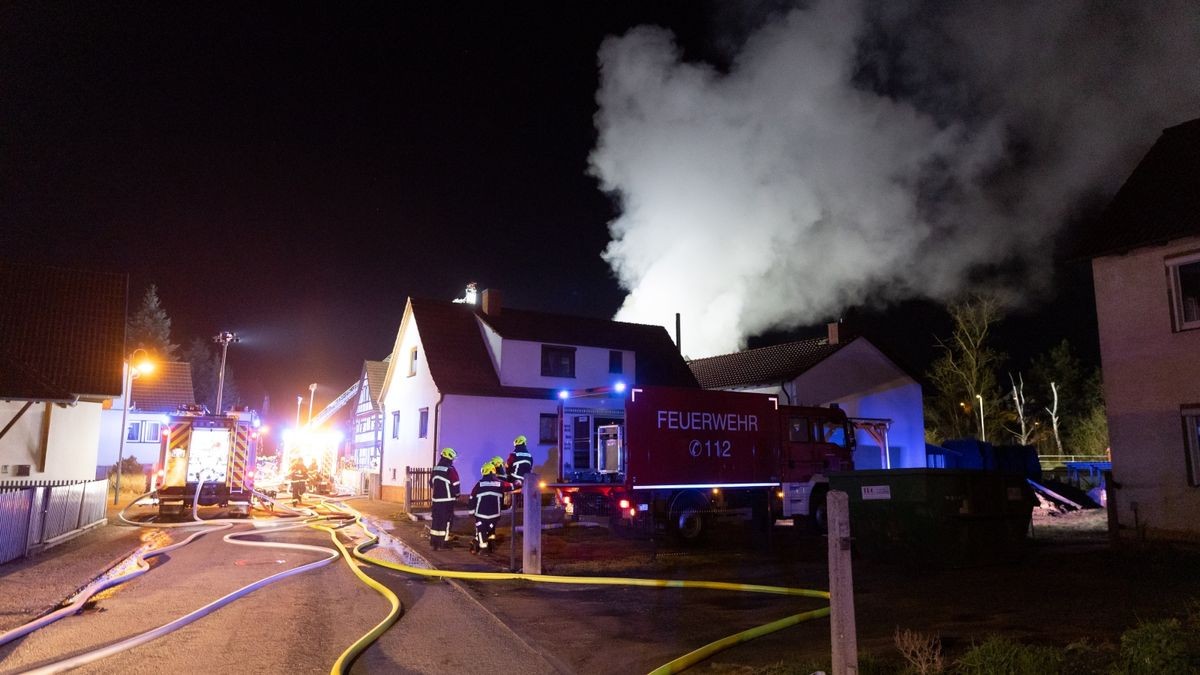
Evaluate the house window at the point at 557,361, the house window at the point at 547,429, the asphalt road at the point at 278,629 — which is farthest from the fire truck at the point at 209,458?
the asphalt road at the point at 278,629

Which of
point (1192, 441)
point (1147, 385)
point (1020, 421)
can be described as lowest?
point (1192, 441)

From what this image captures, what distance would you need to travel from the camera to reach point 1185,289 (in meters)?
13.3

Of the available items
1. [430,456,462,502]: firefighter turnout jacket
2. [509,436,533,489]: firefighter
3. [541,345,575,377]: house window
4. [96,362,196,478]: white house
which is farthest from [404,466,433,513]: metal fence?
[96,362,196,478]: white house

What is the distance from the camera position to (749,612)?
7.98 m

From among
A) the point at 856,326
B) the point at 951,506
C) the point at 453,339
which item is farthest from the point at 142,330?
the point at 951,506

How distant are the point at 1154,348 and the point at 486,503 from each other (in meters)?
11.8

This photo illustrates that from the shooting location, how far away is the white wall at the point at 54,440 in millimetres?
17703

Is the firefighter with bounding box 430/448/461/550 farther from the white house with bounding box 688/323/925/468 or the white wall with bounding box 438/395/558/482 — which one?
the white house with bounding box 688/323/925/468

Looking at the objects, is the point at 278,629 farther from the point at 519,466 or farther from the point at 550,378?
the point at 550,378

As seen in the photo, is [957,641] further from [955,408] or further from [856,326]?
[955,408]

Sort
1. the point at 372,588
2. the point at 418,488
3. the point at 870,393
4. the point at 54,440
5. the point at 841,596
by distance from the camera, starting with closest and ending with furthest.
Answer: the point at 841,596 < the point at 372,588 < the point at 54,440 < the point at 418,488 < the point at 870,393

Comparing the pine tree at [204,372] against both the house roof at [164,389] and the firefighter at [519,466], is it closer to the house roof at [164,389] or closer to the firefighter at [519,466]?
the house roof at [164,389]

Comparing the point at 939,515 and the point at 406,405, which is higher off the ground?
the point at 406,405

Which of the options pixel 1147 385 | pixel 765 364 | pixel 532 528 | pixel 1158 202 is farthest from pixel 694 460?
pixel 765 364
